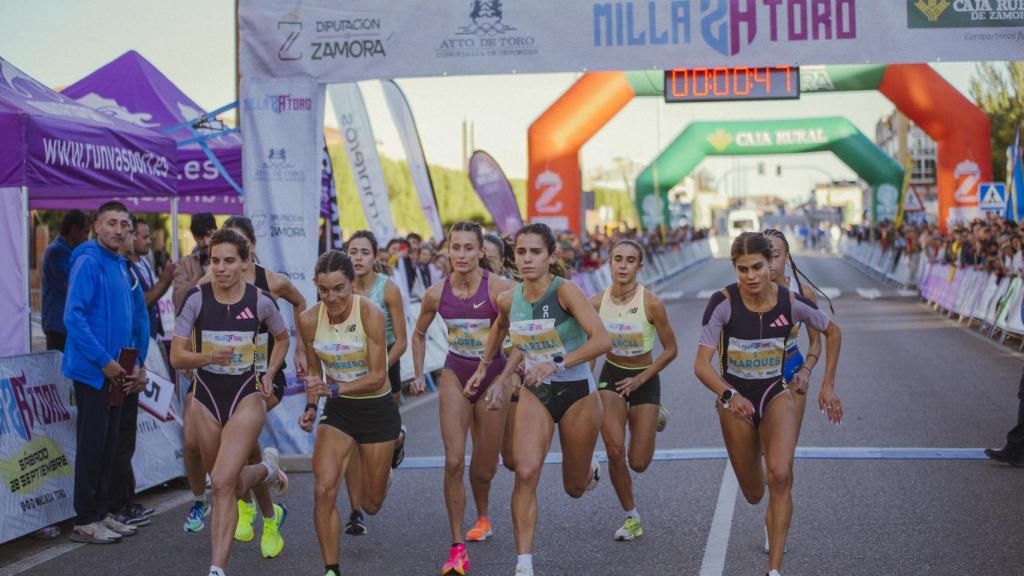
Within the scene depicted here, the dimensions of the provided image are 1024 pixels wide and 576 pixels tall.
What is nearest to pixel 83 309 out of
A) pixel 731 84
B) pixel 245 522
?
pixel 245 522

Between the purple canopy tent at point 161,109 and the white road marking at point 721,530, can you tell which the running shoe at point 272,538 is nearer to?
the white road marking at point 721,530

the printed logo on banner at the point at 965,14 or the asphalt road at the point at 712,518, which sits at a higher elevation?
the printed logo on banner at the point at 965,14

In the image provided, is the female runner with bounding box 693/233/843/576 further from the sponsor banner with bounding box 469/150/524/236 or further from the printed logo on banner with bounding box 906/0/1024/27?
the sponsor banner with bounding box 469/150/524/236

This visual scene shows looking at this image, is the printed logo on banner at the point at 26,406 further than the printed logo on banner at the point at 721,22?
No

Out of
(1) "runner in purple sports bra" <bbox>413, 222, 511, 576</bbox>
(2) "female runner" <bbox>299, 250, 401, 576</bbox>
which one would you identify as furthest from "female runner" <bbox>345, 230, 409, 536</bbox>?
(2) "female runner" <bbox>299, 250, 401, 576</bbox>

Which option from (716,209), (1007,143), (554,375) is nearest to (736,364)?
Result: (554,375)

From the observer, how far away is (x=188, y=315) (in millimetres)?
6695

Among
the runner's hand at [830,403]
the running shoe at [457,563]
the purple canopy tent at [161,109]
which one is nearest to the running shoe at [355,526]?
the running shoe at [457,563]

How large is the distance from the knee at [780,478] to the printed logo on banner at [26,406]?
193 inches

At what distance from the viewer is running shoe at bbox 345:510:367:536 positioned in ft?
24.8

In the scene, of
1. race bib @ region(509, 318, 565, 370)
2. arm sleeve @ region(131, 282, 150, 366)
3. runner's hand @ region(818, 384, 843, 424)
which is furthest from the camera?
arm sleeve @ region(131, 282, 150, 366)

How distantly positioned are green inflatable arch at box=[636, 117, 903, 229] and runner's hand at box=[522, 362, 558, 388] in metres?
37.9

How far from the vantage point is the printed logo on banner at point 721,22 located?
10484mm

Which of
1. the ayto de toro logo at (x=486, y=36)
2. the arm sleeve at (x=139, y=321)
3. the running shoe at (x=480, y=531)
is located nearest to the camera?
the running shoe at (x=480, y=531)
